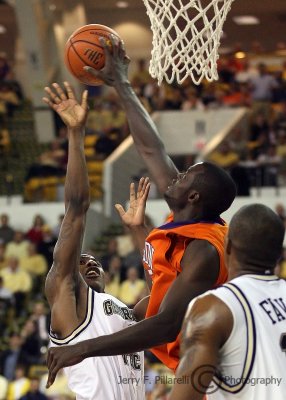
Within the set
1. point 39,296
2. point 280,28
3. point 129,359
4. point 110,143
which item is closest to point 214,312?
point 129,359

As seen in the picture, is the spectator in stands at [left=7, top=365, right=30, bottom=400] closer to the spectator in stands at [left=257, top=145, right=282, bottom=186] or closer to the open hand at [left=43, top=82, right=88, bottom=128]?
the spectator in stands at [left=257, top=145, right=282, bottom=186]

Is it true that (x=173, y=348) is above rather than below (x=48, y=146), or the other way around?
above

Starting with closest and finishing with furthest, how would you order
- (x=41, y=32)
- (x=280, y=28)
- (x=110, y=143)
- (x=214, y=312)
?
(x=214, y=312) → (x=110, y=143) → (x=41, y=32) → (x=280, y=28)

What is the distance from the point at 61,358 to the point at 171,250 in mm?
784

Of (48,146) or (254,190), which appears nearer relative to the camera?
(254,190)

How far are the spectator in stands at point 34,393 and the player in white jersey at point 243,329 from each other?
27.8 feet

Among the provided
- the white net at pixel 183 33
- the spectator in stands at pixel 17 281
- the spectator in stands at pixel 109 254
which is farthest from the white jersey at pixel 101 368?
the spectator in stands at pixel 17 281

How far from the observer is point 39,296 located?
1463cm

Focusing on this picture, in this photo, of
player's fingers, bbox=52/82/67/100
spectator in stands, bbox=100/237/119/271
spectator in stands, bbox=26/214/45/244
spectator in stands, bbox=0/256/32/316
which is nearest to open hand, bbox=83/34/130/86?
player's fingers, bbox=52/82/67/100

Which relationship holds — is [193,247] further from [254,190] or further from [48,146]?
[48,146]

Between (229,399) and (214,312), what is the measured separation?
11.6 inches

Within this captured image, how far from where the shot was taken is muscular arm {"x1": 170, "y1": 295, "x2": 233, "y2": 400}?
2.94 m

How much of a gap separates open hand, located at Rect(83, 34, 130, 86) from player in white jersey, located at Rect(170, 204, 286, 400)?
179 centimetres

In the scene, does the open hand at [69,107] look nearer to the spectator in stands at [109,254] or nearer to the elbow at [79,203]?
the elbow at [79,203]
